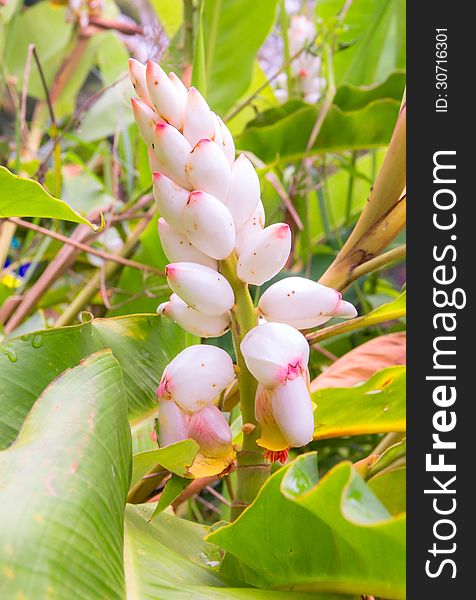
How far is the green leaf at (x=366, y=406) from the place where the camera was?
38 cm

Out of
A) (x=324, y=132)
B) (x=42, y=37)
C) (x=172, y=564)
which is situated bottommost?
(x=172, y=564)

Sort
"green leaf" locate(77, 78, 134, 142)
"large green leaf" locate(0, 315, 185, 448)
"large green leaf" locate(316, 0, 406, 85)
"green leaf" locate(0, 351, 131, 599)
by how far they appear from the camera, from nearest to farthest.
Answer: "green leaf" locate(0, 351, 131, 599) < "large green leaf" locate(0, 315, 185, 448) < "large green leaf" locate(316, 0, 406, 85) < "green leaf" locate(77, 78, 134, 142)

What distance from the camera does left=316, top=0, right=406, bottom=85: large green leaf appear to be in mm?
808

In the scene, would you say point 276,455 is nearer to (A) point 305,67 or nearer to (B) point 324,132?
(B) point 324,132

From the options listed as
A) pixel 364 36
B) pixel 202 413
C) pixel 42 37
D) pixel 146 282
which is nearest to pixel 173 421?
pixel 202 413

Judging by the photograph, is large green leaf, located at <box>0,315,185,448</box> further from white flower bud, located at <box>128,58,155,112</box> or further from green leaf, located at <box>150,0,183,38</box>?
green leaf, located at <box>150,0,183,38</box>

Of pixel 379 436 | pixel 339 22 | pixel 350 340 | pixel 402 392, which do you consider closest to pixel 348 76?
pixel 339 22

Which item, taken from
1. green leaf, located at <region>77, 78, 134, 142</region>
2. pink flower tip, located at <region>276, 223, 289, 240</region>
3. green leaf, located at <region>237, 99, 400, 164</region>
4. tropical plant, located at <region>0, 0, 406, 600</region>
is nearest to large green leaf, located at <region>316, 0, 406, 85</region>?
green leaf, located at <region>237, 99, 400, 164</region>

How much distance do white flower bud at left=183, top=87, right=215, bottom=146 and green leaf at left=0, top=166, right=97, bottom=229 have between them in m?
0.06

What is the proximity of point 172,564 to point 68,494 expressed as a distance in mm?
73

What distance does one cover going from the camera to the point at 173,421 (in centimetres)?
28

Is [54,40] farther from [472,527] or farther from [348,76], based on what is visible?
[472,527]

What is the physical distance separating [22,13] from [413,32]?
959 mm

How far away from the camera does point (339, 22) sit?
2.35ft
